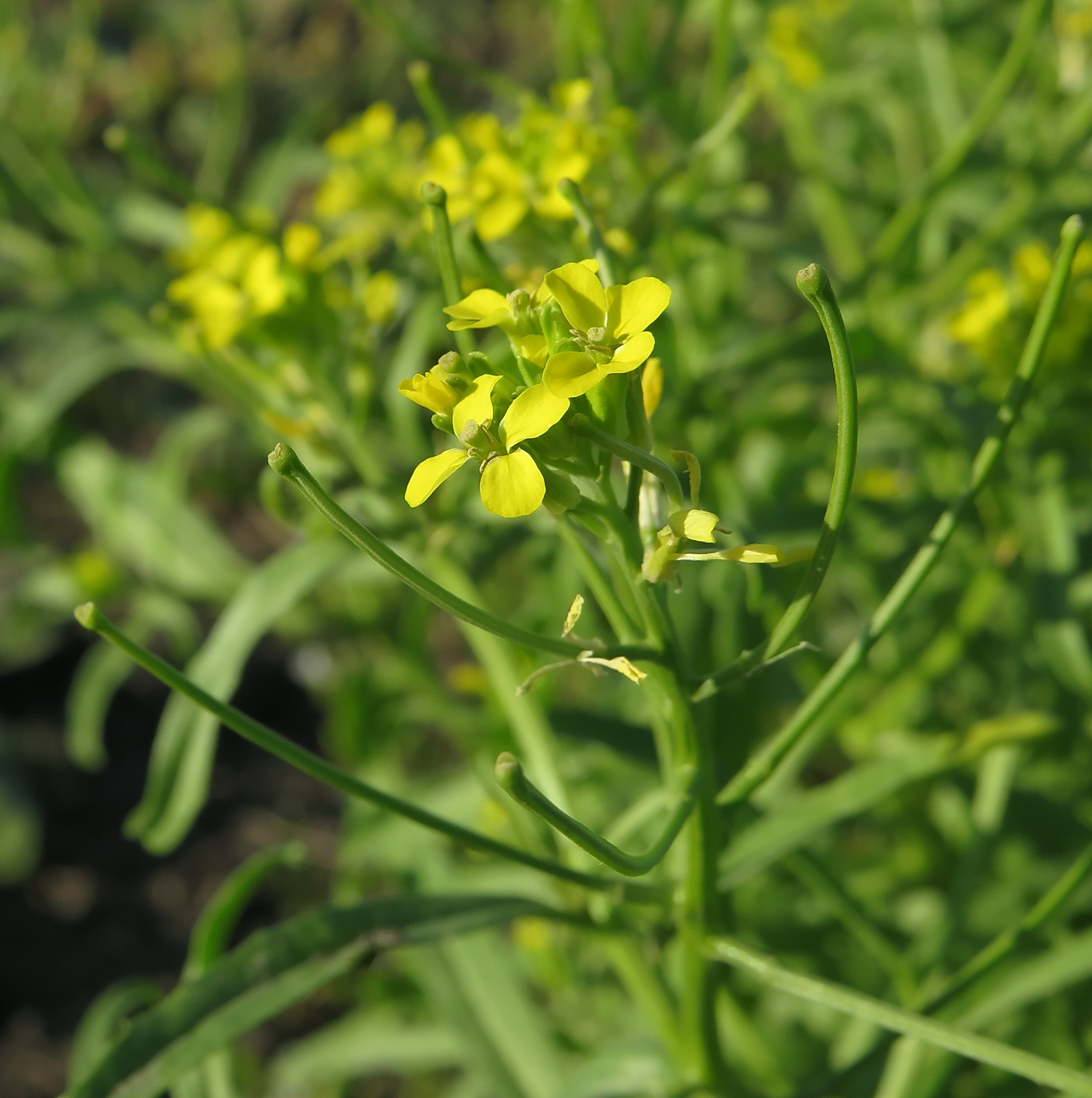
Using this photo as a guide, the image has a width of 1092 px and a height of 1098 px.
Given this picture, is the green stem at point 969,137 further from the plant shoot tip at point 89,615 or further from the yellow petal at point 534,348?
the plant shoot tip at point 89,615

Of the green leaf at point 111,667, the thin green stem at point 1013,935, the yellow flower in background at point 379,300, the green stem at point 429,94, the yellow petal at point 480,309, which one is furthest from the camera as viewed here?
the green leaf at point 111,667

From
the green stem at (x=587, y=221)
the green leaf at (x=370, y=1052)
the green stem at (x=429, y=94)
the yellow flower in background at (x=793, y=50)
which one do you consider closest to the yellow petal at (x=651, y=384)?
the green stem at (x=587, y=221)

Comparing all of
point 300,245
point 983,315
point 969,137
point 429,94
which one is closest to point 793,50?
point 969,137

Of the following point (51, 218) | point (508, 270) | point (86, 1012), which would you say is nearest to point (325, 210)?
point (508, 270)

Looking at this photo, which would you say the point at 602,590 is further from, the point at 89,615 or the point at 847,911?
the point at 847,911

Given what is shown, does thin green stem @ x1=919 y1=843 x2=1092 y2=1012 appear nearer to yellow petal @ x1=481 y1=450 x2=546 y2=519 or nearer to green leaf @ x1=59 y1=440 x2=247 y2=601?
yellow petal @ x1=481 y1=450 x2=546 y2=519

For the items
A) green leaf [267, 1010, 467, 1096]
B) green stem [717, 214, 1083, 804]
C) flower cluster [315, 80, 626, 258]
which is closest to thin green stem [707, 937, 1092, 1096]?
green stem [717, 214, 1083, 804]

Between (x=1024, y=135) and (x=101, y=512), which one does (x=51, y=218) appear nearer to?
(x=101, y=512)
